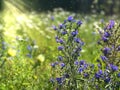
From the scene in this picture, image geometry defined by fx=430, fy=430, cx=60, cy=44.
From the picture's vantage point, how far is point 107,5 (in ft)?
55.6

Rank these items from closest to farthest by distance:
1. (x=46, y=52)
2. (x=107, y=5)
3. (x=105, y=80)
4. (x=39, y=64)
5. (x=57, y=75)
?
(x=105, y=80) → (x=57, y=75) → (x=39, y=64) → (x=46, y=52) → (x=107, y=5)

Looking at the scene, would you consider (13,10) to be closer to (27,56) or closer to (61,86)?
(27,56)

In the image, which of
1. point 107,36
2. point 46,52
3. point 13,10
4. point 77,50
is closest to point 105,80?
point 77,50

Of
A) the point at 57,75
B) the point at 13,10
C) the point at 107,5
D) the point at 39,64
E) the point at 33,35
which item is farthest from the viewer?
the point at 107,5

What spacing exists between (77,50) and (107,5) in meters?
13.7

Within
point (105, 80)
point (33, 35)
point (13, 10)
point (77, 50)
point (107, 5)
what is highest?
point (107, 5)

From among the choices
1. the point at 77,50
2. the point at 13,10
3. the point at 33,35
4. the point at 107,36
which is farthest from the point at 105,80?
the point at 13,10

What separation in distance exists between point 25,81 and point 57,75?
0.31m

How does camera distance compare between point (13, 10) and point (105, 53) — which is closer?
point (105, 53)

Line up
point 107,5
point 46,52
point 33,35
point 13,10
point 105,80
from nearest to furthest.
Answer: point 105,80, point 46,52, point 33,35, point 13,10, point 107,5

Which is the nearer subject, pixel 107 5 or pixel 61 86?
pixel 61 86

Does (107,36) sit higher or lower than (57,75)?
higher

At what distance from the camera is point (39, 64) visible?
4297 millimetres

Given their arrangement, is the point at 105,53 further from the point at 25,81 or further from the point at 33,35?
the point at 33,35
